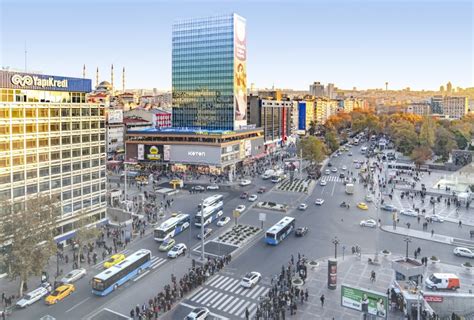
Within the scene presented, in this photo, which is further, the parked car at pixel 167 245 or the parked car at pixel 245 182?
the parked car at pixel 245 182

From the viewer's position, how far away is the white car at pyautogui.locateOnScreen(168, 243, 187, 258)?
3972 cm

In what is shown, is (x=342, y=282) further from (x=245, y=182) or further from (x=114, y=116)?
(x=114, y=116)

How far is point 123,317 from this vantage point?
1137 inches

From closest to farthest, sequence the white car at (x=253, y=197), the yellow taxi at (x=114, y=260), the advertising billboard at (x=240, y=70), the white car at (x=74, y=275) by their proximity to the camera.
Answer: the white car at (x=74, y=275) < the yellow taxi at (x=114, y=260) < the white car at (x=253, y=197) < the advertising billboard at (x=240, y=70)

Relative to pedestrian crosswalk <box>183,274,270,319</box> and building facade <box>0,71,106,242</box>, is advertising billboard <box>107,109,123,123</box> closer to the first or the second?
building facade <box>0,71,106,242</box>

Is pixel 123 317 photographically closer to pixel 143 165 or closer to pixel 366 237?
pixel 366 237

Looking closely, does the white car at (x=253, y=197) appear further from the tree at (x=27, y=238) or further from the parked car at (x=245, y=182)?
the tree at (x=27, y=238)

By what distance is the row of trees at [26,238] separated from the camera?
3067 centimetres

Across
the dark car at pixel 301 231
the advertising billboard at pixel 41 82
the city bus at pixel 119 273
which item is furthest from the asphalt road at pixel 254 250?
the advertising billboard at pixel 41 82

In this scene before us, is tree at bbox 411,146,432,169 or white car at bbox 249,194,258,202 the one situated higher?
tree at bbox 411,146,432,169

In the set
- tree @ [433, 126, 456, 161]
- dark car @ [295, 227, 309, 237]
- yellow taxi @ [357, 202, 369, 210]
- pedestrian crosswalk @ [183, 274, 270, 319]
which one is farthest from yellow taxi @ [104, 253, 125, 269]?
tree @ [433, 126, 456, 161]

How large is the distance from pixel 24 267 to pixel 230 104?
240 feet

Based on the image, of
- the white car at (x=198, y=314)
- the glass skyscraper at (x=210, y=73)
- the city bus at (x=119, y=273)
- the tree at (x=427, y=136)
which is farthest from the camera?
the tree at (x=427, y=136)

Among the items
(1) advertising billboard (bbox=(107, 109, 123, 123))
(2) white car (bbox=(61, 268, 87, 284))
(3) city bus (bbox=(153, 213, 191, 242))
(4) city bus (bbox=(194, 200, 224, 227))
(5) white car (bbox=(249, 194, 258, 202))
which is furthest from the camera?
(1) advertising billboard (bbox=(107, 109, 123, 123))
